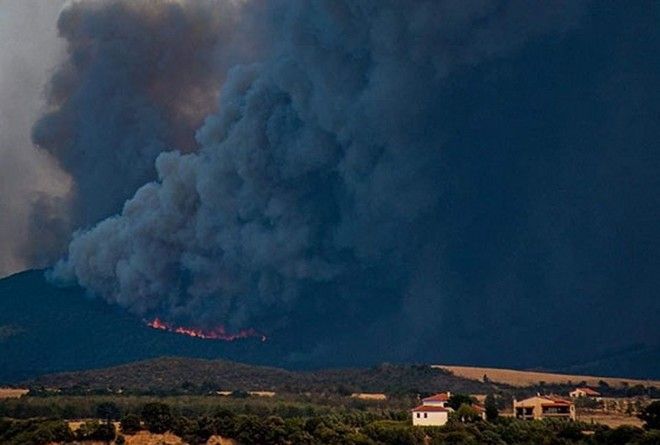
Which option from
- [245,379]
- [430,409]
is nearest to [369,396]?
[245,379]

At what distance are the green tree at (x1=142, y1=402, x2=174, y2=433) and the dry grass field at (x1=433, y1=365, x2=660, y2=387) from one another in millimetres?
54436

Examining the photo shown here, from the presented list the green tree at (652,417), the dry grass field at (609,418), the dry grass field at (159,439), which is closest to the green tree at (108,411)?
the dry grass field at (159,439)

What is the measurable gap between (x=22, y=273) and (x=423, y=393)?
104 metres

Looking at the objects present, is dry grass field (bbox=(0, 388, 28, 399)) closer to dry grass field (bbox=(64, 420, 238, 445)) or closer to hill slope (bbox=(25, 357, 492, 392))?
hill slope (bbox=(25, 357, 492, 392))

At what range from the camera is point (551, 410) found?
77688 mm

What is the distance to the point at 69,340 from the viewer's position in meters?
150

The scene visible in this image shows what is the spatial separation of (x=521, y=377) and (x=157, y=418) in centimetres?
6362

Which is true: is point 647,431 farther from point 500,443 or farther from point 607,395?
point 607,395

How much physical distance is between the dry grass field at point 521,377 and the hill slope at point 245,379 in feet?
12.1

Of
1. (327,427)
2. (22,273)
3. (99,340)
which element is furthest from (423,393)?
(22,273)

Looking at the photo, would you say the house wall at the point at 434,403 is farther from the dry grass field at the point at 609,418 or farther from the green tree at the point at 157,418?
the green tree at the point at 157,418

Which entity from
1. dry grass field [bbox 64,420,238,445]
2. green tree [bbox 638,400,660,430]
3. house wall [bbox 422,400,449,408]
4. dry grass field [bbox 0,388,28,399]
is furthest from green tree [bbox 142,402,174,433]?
dry grass field [bbox 0,388,28,399]

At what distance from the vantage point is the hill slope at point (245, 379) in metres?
101

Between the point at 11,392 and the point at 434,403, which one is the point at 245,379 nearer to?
the point at 11,392
